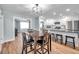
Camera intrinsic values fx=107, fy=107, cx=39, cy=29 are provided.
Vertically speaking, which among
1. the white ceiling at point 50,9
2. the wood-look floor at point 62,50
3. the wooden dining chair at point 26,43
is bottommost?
the wood-look floor at point 62,50

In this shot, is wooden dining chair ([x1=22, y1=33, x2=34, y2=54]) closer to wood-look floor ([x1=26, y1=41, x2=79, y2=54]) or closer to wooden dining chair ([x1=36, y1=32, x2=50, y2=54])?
wooden dining chair ([x1=36, y1=32, x2=50, y2=54])

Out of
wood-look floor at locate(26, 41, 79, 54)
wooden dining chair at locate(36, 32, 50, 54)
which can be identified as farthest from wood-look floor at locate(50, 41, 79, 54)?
wooden dining chair at locate(36, 32, 50, 54)

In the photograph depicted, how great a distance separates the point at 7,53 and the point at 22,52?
0.35m

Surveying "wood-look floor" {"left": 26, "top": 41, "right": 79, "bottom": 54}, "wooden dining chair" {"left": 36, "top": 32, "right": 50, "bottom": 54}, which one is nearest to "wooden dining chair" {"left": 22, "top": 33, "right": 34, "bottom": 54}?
"wooden dining chair" {"left": 36, "top": 32, "right": 50, "bottom": 54}

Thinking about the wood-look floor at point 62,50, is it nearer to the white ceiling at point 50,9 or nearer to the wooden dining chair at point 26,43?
the wooden dining chair at point 26,43

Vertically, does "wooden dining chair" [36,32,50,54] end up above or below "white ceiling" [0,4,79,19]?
below

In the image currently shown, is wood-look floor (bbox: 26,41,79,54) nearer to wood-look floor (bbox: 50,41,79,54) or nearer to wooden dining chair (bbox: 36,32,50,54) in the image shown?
wood-look floor (bbox: 50,41,79,54)

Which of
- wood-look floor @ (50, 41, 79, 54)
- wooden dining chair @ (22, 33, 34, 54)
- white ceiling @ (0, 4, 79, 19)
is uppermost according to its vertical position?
white ceiling @ (0, 4, 79, 19)

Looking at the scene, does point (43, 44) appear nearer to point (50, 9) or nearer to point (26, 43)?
point (26, 43)

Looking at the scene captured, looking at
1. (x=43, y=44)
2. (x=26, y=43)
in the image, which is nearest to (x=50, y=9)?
(x=43, y=44)

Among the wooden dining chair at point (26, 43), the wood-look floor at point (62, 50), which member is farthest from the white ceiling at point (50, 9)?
the wood-look floor at point (62, 50)
